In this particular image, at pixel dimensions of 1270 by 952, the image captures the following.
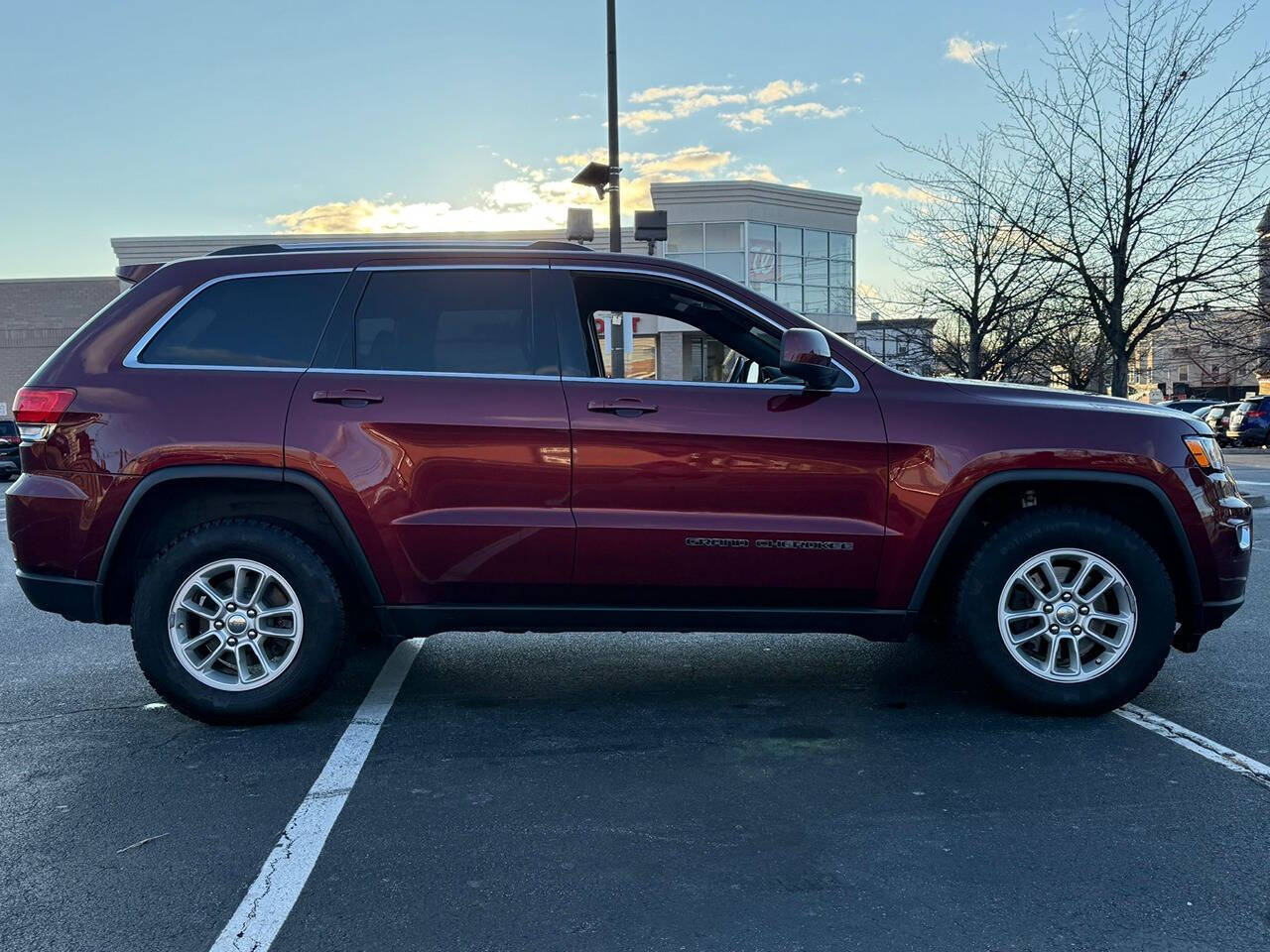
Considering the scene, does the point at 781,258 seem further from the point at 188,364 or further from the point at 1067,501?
the point at 188,364

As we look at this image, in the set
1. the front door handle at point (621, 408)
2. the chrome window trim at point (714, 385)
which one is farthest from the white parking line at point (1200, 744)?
the front door handle at point (621, 408)

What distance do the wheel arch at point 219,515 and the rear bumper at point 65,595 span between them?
28mm

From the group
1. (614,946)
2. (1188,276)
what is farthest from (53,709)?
(1188,276)

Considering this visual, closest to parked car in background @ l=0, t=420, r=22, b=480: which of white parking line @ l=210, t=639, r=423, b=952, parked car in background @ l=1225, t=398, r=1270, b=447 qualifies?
white parking line @ l=210, t=639, r=423, b=952

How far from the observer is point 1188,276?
15.5 metres

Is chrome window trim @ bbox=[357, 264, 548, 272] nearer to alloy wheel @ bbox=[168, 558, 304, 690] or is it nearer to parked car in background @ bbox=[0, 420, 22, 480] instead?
alloy wheel @ bbox=[168, 558, 304, 690]

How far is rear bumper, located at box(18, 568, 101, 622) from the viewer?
4348mm

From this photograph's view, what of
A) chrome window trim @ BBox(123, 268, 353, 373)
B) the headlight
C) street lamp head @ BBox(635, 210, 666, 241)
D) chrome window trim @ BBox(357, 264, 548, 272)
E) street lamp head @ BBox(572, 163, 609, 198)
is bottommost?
the headlight

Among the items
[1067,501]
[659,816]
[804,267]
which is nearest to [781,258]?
[804,267]

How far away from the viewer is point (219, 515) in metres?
4.51

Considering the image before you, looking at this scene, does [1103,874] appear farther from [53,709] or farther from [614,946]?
[53,709]

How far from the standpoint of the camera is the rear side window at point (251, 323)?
4438 millimetres

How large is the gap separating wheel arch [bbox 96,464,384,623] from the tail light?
0.46 m

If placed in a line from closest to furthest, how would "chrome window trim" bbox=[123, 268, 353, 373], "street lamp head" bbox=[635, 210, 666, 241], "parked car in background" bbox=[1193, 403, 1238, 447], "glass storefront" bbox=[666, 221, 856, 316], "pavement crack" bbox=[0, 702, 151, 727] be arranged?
1. "chrome window trim" bbox=[123, 268, 353, 373]
2. "pavement crack" bbox=[0, 702, 151, 727]
3. "street lamp head" bbox=[635, 210, 666, 241]
4. "parked car in background" bbox=[1193, 403, 1238, 447]
5. "glass storefront" bbox=[666, 221, 856, 316]
